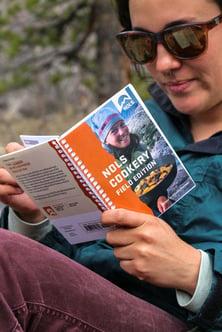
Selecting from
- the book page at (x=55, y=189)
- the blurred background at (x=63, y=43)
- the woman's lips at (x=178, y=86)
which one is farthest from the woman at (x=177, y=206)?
the blurred background at (x=63, y=43)

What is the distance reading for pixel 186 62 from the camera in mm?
1937

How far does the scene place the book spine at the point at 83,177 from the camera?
62.7 inches

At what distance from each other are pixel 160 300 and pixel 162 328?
0.17 metres

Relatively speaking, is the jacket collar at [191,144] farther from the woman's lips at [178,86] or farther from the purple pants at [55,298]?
the purple pants at [55,298]

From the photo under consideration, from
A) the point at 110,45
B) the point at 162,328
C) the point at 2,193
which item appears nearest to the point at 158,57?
the point at 2,193

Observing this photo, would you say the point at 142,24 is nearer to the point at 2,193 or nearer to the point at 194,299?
the point at 2,193

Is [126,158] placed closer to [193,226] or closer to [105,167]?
[105,167]

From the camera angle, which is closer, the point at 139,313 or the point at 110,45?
the point at 139,313

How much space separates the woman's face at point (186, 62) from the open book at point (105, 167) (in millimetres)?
284

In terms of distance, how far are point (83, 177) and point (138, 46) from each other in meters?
0.65

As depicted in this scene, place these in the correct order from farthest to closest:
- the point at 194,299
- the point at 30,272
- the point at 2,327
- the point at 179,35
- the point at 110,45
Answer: the point at 110,45, the point at 179,35, the point at 194,299, the point at 30,272, the point at 2,327

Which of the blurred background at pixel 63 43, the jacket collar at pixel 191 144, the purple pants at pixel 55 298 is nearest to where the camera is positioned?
the purple pants at pixel 55 298

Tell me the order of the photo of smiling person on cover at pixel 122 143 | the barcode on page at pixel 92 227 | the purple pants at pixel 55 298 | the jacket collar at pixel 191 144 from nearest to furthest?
the purple pants at pixel 55 298 < the photo of smiling person on cover at pixel 122 143 < the barcode on page at pixel 92 227 < the jacket collar at pixel 191 144

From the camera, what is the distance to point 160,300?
1.96m
